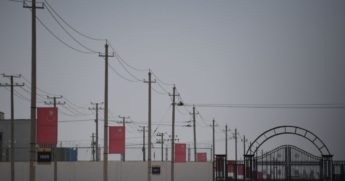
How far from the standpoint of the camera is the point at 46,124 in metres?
43.4

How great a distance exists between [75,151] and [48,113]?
44.6 meters

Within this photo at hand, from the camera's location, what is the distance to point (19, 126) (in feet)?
312

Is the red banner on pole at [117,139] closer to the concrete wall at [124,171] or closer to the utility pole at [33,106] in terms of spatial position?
the concrete wall at [124,171]

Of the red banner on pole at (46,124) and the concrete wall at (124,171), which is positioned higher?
the red banner on pole at (46,124)

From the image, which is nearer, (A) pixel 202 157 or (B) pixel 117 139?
(B) pixel 117 139

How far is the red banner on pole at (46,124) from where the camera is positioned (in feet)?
141

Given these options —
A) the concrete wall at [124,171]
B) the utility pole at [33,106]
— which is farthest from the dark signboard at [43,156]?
the concrete wall at [124,171]

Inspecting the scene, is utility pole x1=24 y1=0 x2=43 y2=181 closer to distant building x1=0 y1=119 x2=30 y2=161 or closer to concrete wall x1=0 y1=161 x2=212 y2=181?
concrete wall x1=0 y1=161 x2=212 y2=181

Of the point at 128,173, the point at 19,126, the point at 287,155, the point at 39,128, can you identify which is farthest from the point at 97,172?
the point at 39,128

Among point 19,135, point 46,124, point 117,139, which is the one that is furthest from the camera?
point 19,135

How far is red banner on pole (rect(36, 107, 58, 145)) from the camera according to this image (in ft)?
141

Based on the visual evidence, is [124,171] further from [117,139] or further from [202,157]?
[117,139]

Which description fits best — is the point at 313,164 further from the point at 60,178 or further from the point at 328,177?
the point at 60,178

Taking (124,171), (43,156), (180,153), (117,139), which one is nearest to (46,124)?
(43,156)
